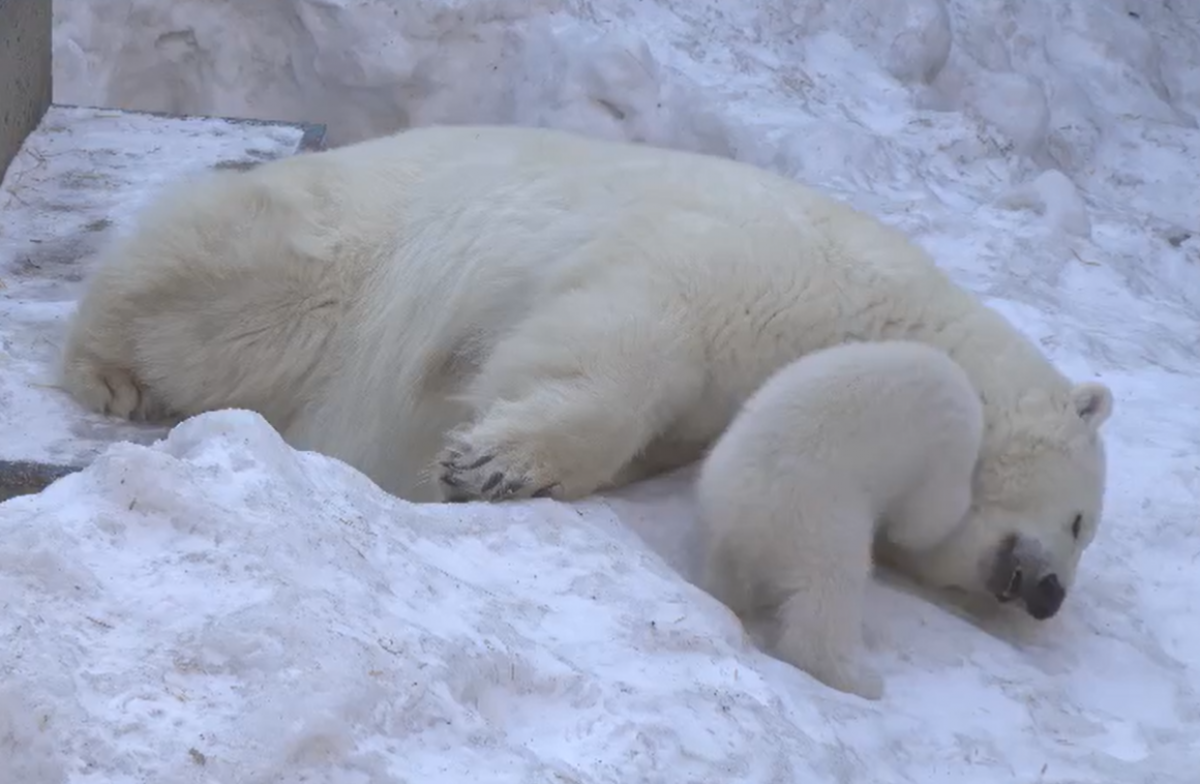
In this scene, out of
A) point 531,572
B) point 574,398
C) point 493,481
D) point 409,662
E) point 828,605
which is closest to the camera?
point 409,662

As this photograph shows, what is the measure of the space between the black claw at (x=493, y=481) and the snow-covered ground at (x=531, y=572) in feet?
0.47

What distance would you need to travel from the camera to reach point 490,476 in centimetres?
399

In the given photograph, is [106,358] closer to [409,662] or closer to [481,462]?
[481,462]

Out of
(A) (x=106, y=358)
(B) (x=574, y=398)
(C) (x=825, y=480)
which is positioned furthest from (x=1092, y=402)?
(A) (x=106, y=358)

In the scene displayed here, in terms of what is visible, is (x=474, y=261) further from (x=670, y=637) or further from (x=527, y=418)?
(x=670, y=637)

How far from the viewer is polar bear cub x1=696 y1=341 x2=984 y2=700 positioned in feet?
12.4

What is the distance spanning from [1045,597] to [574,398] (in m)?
1.33

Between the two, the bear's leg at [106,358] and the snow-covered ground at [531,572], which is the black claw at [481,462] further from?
the bear's leg at [106,358]

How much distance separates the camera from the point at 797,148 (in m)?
8.20

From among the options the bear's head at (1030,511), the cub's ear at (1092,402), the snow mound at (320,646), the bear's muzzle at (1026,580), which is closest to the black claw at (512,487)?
the snow mound at (320,646)

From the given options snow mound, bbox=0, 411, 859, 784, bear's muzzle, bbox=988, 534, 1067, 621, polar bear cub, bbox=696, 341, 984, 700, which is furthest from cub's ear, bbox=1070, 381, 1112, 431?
snow mound, bbox=0, 411, 859, 784

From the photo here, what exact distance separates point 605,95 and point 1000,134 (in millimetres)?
2441

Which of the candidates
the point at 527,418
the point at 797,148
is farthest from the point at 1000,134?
the point at 527,418

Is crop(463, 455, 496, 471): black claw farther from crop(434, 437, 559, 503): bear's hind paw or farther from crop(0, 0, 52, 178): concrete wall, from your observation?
crop(0, 0, 52, 178): concrete wall
